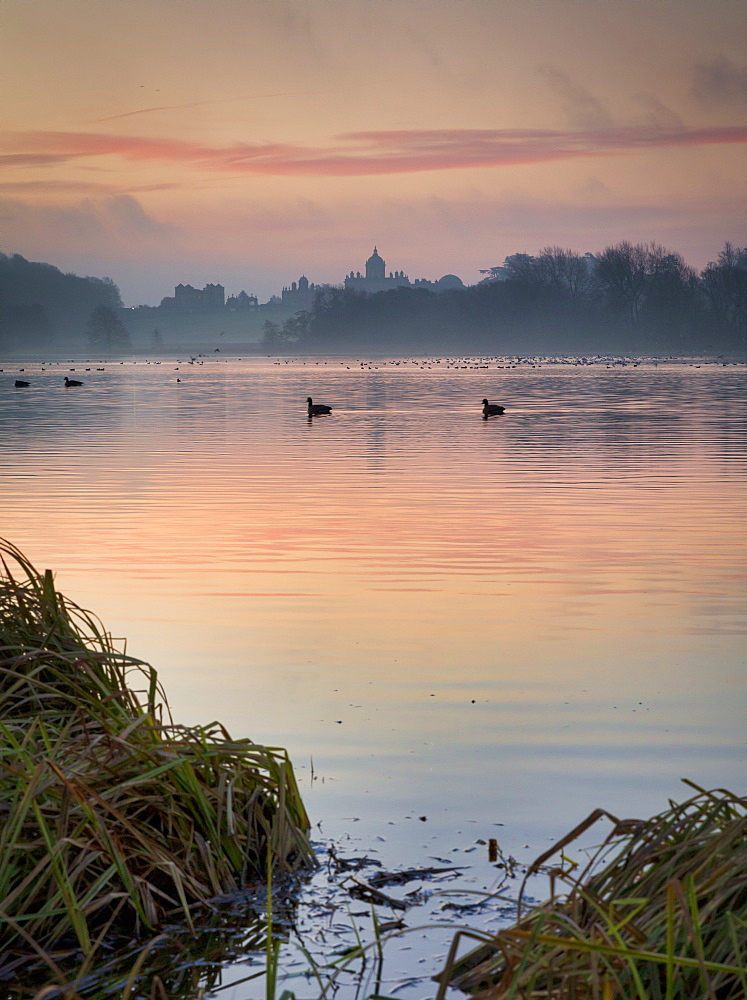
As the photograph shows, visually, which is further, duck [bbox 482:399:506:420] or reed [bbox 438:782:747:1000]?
duck [bbox 482:399:506:420]

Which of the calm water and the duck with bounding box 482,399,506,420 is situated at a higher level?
the duck with bounding box 482,399,506,420

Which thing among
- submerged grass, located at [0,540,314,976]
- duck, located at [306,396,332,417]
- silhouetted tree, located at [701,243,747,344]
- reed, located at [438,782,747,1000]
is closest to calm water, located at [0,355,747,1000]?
submerged grass, located at [0,540,314,976]

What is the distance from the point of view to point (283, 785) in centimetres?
529

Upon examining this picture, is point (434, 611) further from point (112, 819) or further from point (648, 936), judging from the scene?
point (648, 936)

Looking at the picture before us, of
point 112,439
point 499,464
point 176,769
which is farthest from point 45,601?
point 112,439

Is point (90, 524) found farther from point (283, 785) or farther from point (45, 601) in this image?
point (283, 785)

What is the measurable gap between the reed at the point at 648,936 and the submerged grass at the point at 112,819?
109 cm

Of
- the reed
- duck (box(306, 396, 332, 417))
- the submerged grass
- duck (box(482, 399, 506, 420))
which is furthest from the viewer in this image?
duck (box(306, 396, 332, 417))

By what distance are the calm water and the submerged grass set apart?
560 millimetres

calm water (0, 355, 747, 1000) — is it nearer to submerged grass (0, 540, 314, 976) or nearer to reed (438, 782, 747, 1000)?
submerged grass (0, 540, 314, 976)

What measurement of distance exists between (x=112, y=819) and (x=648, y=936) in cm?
216

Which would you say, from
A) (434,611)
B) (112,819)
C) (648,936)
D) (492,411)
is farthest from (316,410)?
(648,936)

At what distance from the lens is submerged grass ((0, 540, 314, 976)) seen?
4418 millimetres

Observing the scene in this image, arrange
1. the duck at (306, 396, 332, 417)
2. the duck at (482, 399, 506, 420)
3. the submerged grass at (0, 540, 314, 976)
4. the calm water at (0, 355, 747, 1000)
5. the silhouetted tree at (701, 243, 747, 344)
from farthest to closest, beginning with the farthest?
the silhouetted tree at (701, 243, 747, 344)
the duck at (306, 396, 332, 417)
the duck at (482, 399, 506, 420)
the calm water at (0, 355, 747, 1000)
the submerged grass at (0, 540, 314, 976)
